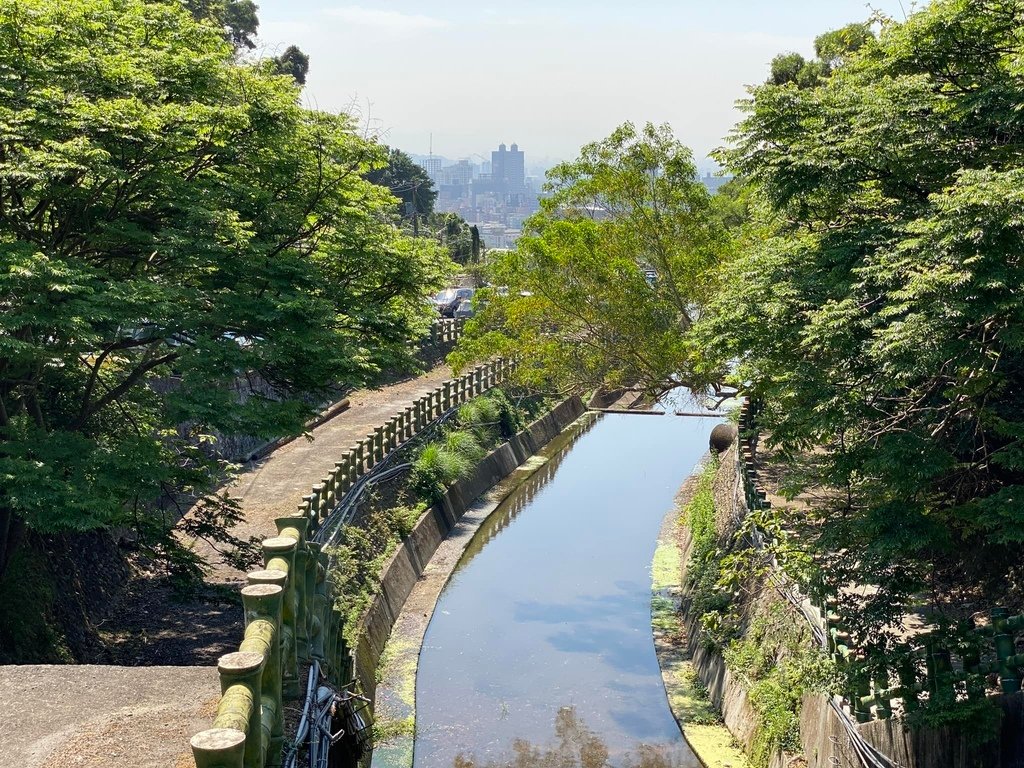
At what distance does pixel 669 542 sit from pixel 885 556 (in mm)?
15192

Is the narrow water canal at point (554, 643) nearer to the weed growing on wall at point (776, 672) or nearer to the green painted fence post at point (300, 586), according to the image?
the weed growing on wall at point (776, 672)

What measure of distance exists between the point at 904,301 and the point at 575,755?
8.37 m

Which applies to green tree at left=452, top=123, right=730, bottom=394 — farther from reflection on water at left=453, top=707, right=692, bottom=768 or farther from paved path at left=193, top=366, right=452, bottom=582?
reflection on water at left=453, top=707, right=692, bottom=768

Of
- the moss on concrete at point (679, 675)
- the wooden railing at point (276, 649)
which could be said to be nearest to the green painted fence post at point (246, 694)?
the wooden railing at point (276, 649)

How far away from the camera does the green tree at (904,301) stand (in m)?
10.2

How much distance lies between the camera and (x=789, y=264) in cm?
1382

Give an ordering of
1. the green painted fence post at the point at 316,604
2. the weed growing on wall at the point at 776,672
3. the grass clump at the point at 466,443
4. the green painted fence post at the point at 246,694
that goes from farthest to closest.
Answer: the grass clump at the point at 466,443 → the weed growing on wall at the point at 776,672 → the green painted fence post at the point at 316,604 → the green painted fence post at the point at 246,694

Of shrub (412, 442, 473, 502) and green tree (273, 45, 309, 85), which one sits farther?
green tree (273, 45, 309, 85)

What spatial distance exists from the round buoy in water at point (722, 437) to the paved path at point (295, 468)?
8793 millimetres

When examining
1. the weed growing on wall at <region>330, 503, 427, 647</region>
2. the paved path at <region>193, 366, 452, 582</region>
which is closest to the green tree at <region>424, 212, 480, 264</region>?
the paved path at <region>193, 366, 452, 582</region>

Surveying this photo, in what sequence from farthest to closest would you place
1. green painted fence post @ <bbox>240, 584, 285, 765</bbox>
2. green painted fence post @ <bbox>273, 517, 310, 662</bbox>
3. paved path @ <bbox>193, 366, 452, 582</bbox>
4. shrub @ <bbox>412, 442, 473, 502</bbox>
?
shrub @ <bbox>412, 442, 473, 502</bbox> < paved path @ <bbox>193, 366, 452, 582</bbox> < green painted fence post @ <bbox>273, 517, 310, 662</bbox> < green painted fence post @ <bbox>240, 584, 285, 765</bbox>

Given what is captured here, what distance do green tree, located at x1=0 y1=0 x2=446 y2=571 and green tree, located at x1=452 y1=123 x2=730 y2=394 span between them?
6491mm

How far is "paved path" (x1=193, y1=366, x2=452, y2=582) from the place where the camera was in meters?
20.1

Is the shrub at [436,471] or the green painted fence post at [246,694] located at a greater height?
the shrub at [436,471]
